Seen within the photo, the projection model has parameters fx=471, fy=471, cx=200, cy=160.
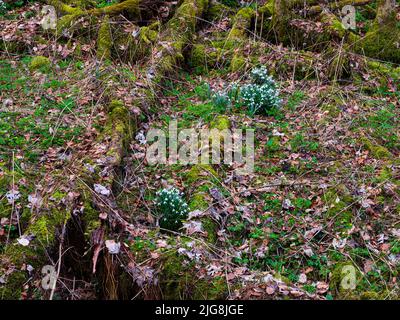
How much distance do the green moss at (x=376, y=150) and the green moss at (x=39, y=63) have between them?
16.3 ft

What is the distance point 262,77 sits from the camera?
739cm

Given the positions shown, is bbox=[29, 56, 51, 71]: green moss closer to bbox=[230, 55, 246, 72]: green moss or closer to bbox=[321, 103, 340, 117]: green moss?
bbox=[230, 55, 246, 72]: green moss

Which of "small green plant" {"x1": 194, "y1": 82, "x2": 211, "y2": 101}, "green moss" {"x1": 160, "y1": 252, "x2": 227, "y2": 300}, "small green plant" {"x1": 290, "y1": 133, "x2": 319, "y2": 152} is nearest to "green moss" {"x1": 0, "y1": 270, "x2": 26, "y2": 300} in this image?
"green moss" {"x1": 160, "y1": 252, "x2": 227, "y2": 300}

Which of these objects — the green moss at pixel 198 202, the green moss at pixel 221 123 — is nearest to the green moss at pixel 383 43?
the green moss at pixel 221 123

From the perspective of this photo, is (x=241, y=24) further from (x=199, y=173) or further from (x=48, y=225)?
(x=48, y=225)

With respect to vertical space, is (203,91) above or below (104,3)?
below

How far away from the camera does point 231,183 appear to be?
5.70 m

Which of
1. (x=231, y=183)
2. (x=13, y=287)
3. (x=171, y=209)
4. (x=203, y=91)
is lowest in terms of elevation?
(x=203, y=91)

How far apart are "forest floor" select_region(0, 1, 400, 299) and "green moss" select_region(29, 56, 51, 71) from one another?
3 centimetres

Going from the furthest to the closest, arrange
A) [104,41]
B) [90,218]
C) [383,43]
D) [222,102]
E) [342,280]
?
[383,43] → [104,41] → [222,102] → [90,218] → [342,280]

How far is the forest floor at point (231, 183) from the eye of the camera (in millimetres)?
4465

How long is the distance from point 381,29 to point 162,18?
403cm

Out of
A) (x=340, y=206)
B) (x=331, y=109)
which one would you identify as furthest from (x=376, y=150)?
(x=340, y=206)

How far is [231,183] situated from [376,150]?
2010 millimetres
